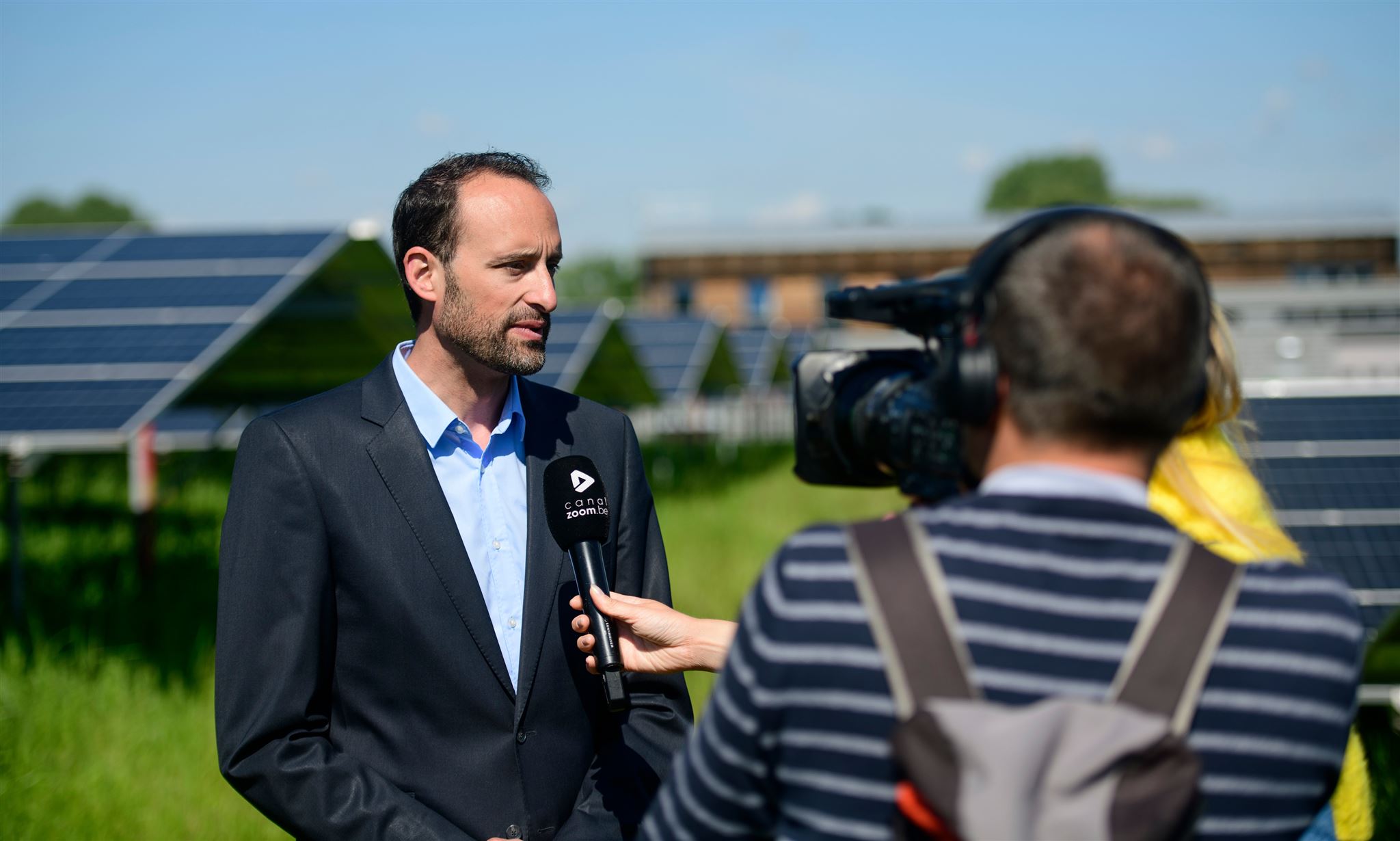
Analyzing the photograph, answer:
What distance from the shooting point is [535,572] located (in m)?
2.83

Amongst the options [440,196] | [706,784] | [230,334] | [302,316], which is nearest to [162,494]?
[302,316]

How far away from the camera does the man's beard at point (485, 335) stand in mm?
2975

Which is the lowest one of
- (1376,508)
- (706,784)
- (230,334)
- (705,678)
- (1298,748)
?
(705,678)

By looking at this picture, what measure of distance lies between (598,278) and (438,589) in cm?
11260

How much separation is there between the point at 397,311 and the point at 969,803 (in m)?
9.03

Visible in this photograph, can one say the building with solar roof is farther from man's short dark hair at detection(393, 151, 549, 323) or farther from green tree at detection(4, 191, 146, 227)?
green tree at detection(4, 191, 146, 227)

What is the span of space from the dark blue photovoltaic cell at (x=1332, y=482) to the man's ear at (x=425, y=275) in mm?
4774

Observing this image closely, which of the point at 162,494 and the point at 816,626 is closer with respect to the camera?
the point at 816,626

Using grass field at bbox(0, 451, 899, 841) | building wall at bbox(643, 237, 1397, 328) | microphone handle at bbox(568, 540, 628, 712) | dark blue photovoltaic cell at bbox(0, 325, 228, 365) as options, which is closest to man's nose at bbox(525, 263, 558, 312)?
microphone handle at bbox(568, 540, 628, 712)

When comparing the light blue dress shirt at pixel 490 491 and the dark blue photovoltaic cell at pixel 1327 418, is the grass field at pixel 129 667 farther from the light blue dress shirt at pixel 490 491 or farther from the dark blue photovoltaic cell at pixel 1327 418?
the light blue dress shirt at pixel 490 491

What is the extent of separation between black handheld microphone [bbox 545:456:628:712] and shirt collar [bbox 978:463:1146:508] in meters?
1.16

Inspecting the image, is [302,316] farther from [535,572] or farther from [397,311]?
[535,572]

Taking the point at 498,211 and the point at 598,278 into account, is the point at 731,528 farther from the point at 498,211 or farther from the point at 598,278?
the point at 598,278

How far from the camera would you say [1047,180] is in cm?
11525
